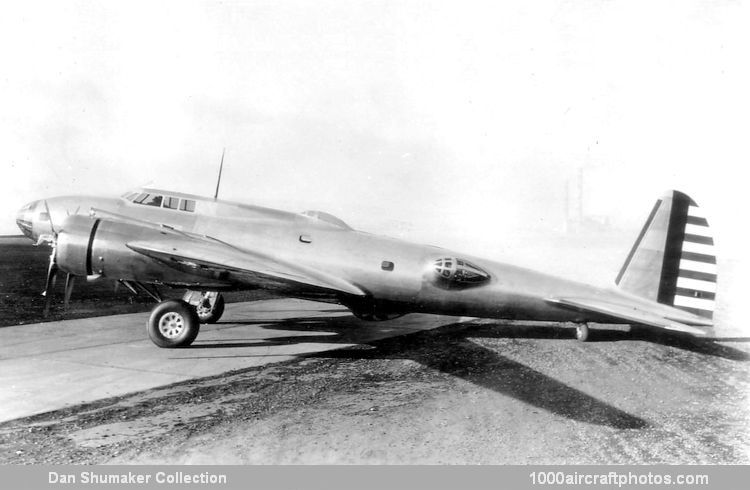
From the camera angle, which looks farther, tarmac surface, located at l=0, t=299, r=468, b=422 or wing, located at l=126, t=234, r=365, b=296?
wing, located at l=126, t=234, r=365, b=296

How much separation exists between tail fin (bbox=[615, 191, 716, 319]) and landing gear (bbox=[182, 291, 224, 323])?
31.8ft

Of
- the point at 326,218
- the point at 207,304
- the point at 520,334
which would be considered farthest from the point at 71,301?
the point at 520,334

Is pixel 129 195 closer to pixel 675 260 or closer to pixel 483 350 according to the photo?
pixel 483 350

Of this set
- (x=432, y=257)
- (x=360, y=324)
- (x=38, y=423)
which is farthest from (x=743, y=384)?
(x=38, y=423)

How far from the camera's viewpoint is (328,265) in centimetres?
1136

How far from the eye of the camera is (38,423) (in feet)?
20.7

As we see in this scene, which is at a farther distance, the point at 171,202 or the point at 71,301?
the point at 71,301

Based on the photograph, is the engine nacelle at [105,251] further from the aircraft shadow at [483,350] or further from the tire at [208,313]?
the tire at [208,313]

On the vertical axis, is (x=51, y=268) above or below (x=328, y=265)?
below

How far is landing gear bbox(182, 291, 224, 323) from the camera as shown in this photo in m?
13.5

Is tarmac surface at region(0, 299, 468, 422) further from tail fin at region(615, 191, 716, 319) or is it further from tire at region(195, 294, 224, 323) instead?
tail fin at region(615, 191, 716, 319)

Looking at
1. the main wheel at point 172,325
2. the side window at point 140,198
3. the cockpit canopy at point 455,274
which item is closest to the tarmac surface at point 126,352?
the main wheel at point 172,325
